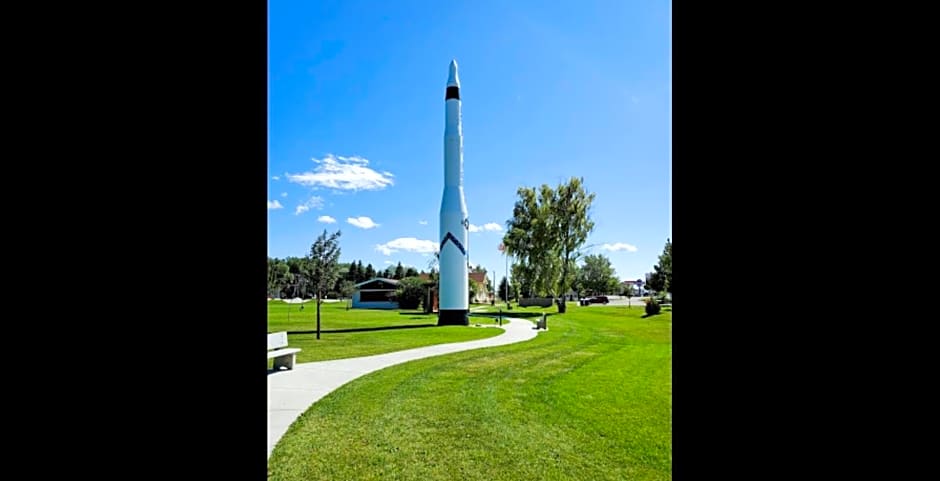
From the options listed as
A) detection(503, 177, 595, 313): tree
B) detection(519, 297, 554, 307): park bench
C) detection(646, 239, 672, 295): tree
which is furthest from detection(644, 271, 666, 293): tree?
detection(503, 177, 595, 313): tree

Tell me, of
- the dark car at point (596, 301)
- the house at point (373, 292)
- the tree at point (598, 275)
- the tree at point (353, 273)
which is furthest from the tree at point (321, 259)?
the tree at point (598, 275)

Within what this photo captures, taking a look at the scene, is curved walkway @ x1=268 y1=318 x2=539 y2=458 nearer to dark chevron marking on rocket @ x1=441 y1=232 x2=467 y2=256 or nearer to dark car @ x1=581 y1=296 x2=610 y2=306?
dark chevron marking on rocket @ x1=441 y1=232 x2=467 y2=256

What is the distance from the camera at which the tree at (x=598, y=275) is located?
3201 inches

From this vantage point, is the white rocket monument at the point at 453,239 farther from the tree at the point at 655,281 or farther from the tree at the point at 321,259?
the tree at the point at 655,281

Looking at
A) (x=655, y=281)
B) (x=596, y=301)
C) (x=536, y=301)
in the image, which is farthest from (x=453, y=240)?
(x=596, y=301)

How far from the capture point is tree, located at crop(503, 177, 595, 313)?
38125mm

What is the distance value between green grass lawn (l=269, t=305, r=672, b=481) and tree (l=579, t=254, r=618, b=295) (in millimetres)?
72098

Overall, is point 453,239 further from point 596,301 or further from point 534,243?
point 596,301

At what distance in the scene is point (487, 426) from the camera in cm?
631
